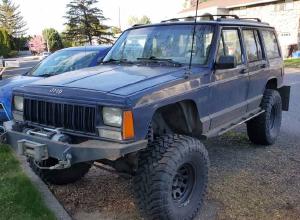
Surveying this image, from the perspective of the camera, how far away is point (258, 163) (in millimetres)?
5887

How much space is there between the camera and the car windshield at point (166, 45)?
16.0ft

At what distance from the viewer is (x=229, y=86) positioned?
5.16 metres

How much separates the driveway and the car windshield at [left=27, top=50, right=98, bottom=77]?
2580 mm

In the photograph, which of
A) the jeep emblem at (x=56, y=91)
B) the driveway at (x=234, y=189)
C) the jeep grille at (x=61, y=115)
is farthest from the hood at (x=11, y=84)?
the jeep emblem at (x=56, y=91)

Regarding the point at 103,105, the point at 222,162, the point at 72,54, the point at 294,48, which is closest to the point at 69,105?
the point at 103,105

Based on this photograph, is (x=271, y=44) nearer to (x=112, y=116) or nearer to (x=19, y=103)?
(x=112, y=116)

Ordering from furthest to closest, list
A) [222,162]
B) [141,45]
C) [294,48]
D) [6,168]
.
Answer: [294,48] < [222,162] < [6,168] < [141,45]

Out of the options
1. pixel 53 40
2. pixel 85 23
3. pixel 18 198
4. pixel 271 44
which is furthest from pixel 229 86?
pixel 53 40

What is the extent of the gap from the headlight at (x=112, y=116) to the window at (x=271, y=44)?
3688mm

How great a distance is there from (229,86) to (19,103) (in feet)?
8.18

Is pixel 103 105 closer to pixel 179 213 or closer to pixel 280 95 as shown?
pixel 179 213

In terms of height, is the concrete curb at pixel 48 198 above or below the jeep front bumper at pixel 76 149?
below

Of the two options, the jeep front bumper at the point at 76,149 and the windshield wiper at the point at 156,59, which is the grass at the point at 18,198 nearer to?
the jeep front bumper at the point at 76,149

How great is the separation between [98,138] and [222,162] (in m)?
2.74
